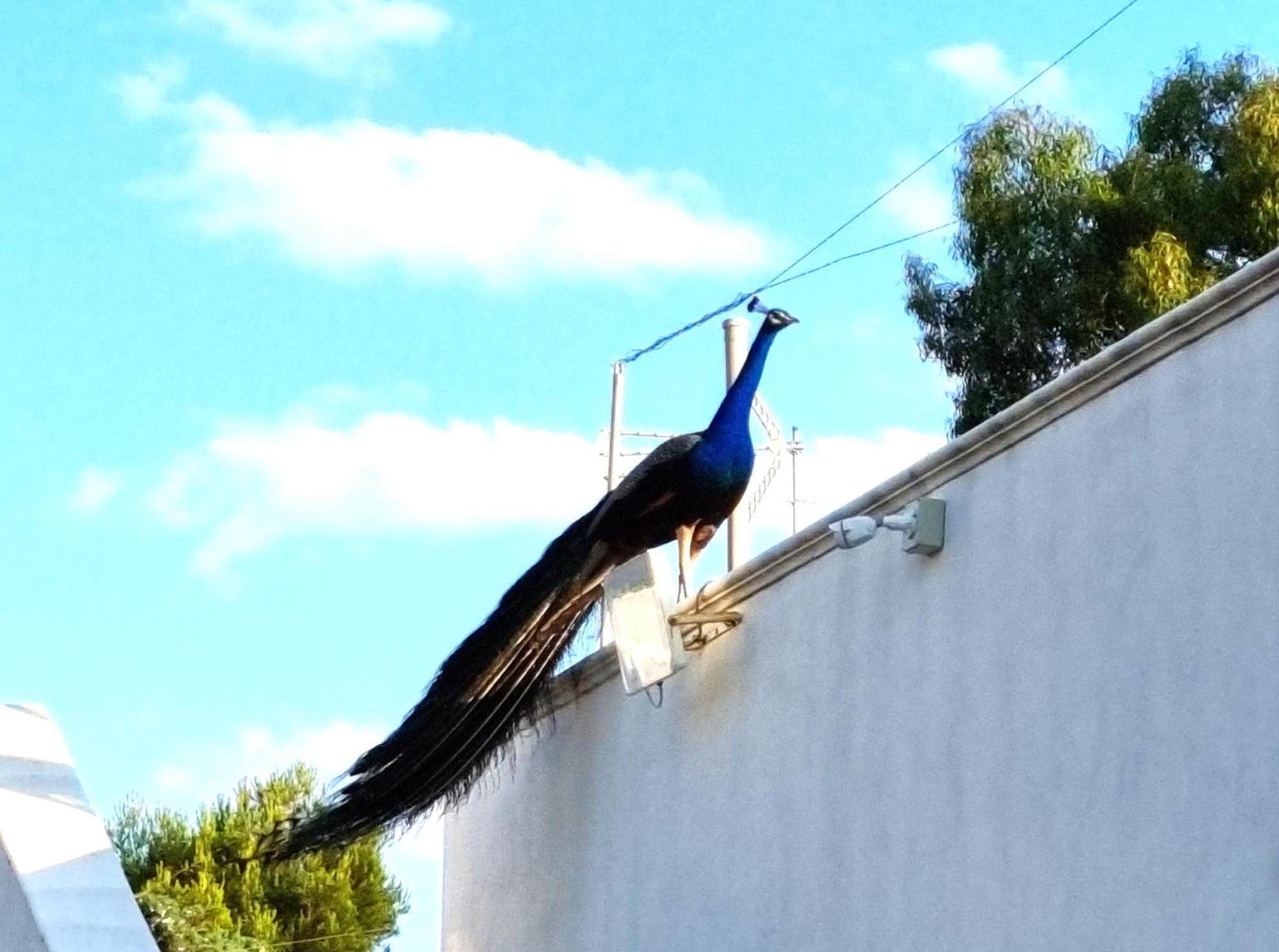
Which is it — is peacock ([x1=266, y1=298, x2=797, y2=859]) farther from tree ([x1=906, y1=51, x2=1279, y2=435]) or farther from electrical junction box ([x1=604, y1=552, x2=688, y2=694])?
tree ([x1=906, y1=51, x2=1279, y2=435])

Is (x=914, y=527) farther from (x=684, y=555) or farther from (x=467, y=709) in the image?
(x=467, y=709)

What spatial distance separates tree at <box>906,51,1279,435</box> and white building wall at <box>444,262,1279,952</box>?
5959 mm

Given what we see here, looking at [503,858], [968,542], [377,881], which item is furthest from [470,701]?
[377,881]

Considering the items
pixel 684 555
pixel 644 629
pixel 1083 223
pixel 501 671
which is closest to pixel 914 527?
pixel 644 629

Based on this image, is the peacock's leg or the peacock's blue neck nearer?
the peacock's blue neck

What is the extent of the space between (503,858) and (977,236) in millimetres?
5781

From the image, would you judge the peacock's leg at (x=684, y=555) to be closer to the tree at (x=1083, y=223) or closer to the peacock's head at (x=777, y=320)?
the peacock's head at (x=777, y=320)

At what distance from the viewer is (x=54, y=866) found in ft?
19.2

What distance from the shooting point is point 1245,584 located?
12.8 feet

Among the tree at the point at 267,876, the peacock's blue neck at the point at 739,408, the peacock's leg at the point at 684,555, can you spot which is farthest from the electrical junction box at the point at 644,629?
the tree at the point at 267,876

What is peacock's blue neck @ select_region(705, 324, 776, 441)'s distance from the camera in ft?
21.2

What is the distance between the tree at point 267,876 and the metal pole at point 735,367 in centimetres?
539

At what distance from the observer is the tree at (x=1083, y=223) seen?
A: 11516 mm

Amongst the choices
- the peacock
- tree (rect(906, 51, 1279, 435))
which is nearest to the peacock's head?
the peacock
